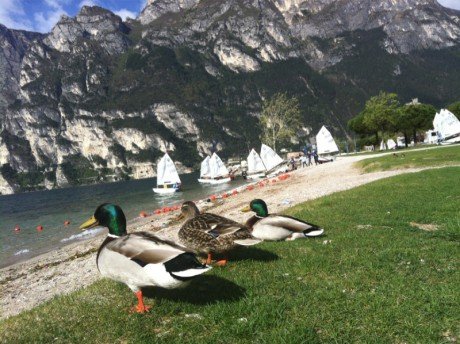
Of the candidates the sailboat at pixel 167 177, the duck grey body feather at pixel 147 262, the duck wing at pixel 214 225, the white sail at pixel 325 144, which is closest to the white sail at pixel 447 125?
the white sail at pixel 325 144

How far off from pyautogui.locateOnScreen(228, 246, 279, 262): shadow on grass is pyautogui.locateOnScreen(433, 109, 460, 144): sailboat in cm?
6892

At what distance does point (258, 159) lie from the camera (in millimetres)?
77938

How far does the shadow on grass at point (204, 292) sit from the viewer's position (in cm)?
627

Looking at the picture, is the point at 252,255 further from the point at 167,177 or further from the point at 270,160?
the point at 167,177

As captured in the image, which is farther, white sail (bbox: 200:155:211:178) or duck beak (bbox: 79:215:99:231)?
white sail (bbox: 200:155:211:178)

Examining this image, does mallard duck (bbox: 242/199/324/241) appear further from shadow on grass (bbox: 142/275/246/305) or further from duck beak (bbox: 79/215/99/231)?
duck beak (bbox: 79/215/99/231)

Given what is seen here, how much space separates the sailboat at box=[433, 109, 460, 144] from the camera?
67.1m

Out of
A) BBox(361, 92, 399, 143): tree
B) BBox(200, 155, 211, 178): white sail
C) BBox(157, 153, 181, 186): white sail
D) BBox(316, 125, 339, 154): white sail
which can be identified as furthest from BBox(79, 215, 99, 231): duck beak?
BBox(200, 155, 211, 178): white sail

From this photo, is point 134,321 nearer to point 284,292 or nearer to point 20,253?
point 284,292

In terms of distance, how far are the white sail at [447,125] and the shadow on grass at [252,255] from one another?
71.0 metres

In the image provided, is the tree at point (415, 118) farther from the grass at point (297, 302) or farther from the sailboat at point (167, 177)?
the grass at point (297, 302)

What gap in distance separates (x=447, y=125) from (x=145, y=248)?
3008 inches

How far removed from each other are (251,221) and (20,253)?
23081 millimetres

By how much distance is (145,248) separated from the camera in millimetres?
5504
